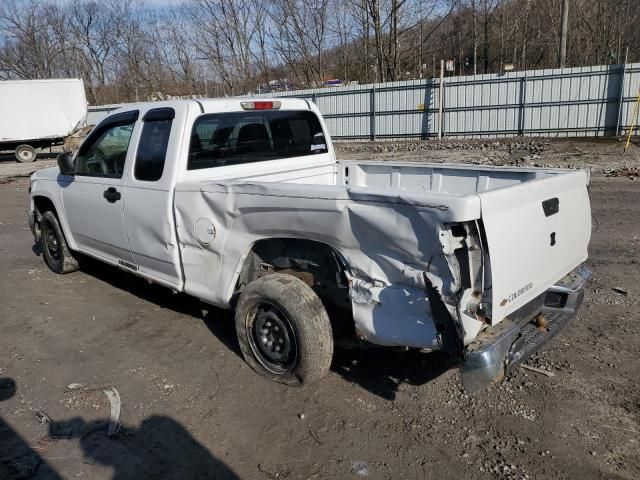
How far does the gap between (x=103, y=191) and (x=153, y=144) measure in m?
0.89

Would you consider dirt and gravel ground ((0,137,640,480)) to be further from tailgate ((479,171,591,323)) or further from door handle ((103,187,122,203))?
door handle ((103,187,122,203))

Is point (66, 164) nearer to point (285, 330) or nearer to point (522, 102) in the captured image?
point (285, 330)

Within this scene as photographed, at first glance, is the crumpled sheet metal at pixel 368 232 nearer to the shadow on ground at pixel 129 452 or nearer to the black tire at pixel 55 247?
the shadow on ground at pixel 129 452

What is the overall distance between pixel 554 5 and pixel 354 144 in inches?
718

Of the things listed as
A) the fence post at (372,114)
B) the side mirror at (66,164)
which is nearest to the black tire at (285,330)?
the side mirror at (66,164)

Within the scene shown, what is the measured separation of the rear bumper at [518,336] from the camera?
287cm

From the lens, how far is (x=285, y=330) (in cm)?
368

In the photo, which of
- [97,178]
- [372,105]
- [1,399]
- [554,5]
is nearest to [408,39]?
[554,5]

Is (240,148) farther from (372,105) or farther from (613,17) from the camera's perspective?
(613,17)

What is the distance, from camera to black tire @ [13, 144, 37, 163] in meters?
23.7

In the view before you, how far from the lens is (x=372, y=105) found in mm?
22828

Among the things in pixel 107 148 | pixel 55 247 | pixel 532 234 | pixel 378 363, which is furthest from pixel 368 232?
pixel 55 247

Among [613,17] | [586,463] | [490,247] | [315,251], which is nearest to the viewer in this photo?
[490,247]

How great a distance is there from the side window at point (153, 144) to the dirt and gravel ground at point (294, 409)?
1.46 metres
